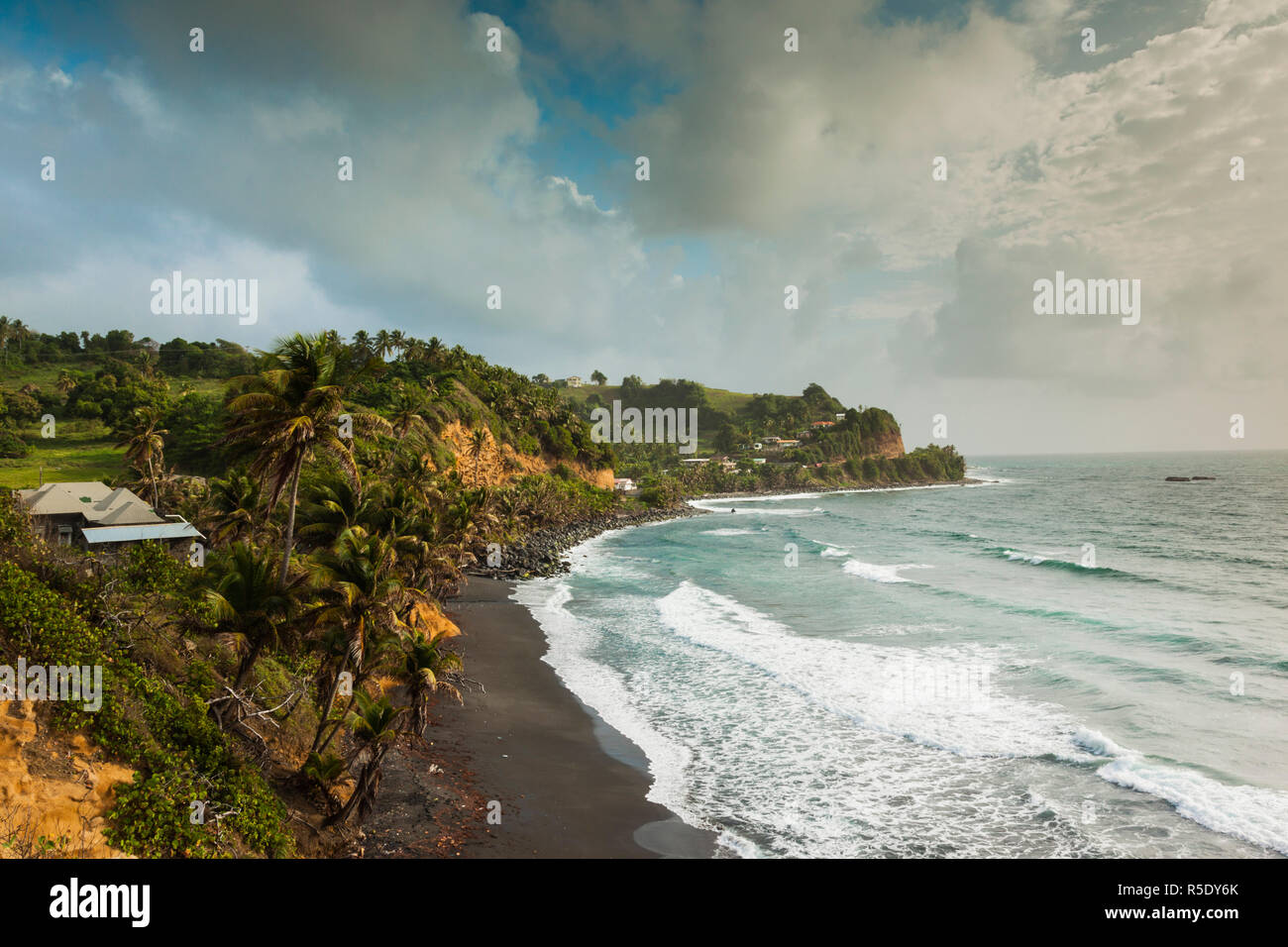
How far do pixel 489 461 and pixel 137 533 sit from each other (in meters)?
55.3

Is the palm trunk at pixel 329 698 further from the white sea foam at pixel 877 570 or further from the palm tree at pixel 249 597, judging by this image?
the white sea foam at pixel 877 570

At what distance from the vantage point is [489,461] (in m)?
82.6

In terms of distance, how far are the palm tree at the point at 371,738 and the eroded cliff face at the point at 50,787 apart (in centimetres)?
395

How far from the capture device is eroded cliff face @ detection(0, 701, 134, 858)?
9977mm

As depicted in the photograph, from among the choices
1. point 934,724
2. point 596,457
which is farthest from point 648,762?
point 596,457

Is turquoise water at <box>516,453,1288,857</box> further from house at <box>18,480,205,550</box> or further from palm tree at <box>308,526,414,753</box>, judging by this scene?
house at <box>18,480,205,550</box>

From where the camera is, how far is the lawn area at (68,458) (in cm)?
4589

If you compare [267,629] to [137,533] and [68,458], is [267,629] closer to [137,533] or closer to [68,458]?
[137,533]

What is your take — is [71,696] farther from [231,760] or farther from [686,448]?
[686,448]

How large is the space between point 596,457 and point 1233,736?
95.1 m

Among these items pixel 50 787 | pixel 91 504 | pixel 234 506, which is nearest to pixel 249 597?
pixel 50 787

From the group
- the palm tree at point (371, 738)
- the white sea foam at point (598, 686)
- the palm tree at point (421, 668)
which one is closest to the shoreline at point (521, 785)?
the white sea foam at point (598, 686)

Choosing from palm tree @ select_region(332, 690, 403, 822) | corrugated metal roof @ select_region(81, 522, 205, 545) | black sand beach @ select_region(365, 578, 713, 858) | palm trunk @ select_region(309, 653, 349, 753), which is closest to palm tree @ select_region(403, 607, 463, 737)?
palm trunk @ select_region(309, 653, 349, 753)

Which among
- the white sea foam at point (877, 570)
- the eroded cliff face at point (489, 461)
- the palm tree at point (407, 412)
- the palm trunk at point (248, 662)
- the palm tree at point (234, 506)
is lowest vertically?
the white sea foam at point (877, 570)
